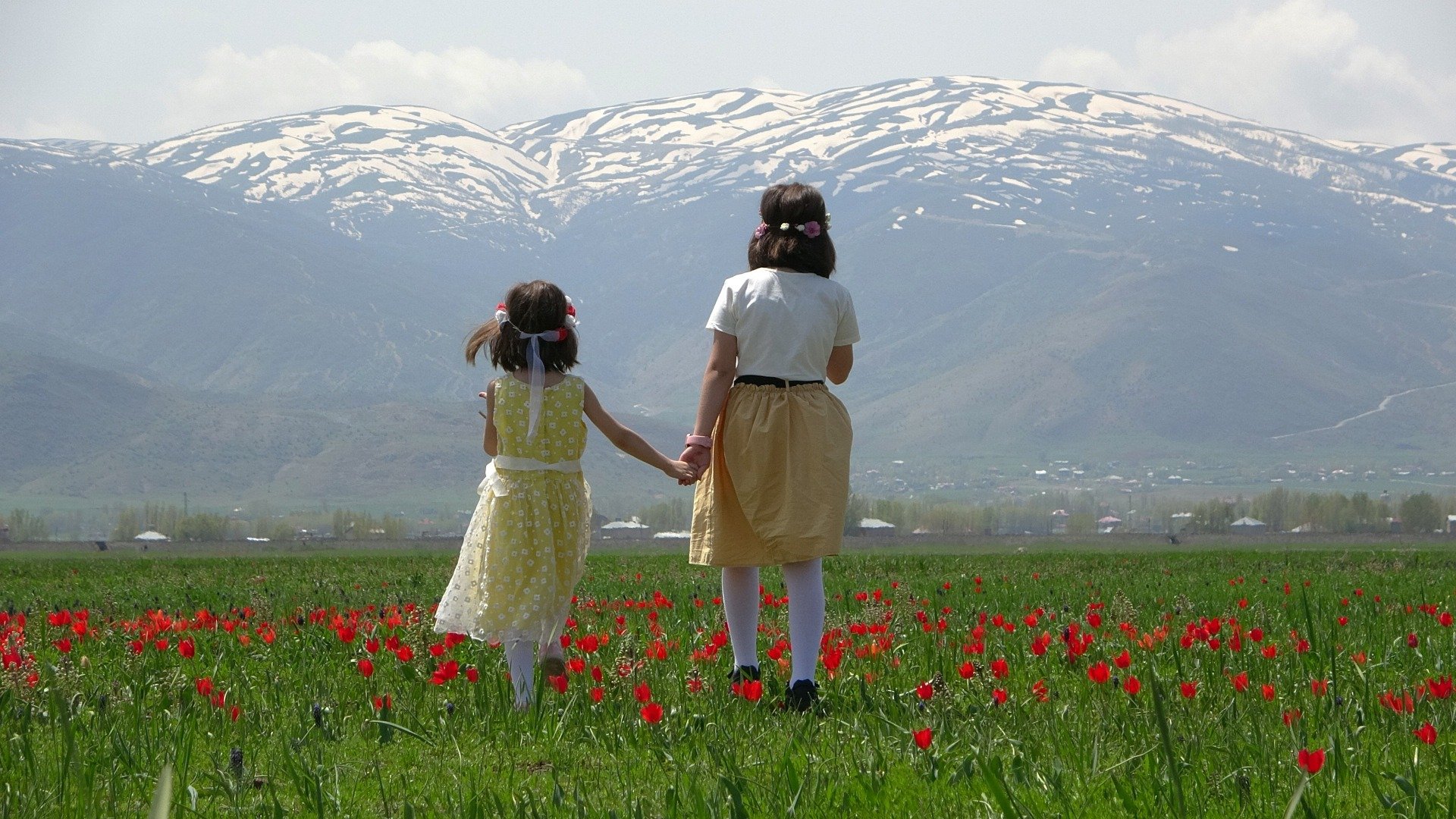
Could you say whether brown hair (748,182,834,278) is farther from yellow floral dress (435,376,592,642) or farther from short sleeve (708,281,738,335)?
yellow floral dress (435,376,592,642)

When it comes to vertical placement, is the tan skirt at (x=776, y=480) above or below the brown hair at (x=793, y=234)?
below

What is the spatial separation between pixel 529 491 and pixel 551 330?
88cm

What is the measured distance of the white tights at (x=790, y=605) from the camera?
7839 millimetres

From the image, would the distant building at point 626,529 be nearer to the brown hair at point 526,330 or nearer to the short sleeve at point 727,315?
the brown hair at point 526,330

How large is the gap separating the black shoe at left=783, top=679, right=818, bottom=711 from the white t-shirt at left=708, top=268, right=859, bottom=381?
1.66 meters

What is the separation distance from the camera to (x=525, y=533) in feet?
26.7

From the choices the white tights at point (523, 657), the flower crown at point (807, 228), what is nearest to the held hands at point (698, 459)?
the white tights at point (523, 657)

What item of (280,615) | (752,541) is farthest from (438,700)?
(280,615)

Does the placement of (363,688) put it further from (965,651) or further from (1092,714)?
(1092,714)

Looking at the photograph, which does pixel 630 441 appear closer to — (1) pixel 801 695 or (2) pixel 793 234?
(2) pixel 793 234

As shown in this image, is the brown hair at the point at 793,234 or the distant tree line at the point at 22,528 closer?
the brown hair at the point at 793,234

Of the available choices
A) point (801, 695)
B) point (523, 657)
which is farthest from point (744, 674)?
point (523, 657)

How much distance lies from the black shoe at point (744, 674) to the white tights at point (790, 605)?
9.1 inches

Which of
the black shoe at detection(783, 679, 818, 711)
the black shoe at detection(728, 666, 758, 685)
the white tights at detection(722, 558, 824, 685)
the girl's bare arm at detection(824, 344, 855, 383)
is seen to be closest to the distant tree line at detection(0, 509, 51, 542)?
the girl's bare arm at detection(824, 344, 855, 383)
